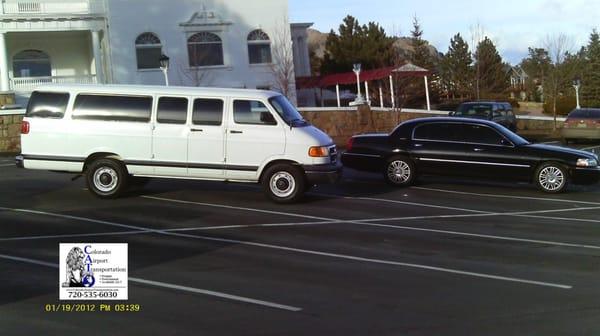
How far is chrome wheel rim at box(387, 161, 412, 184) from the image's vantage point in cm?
1536

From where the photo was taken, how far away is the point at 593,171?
48.1 ft

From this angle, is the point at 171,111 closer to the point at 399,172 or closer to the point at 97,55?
the point at 399,172

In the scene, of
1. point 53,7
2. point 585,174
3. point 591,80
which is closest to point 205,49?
point 53,7

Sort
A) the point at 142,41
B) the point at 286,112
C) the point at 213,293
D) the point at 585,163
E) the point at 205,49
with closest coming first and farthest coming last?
the point at 213,293 → the point at 286,112 → the point at 585,163 → the point at 142,41 → the point at 205,49

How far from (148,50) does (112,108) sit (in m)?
28.4

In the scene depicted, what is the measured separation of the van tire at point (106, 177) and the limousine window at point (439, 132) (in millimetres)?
6512

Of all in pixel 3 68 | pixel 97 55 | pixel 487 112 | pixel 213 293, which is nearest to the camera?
pixel 213 293

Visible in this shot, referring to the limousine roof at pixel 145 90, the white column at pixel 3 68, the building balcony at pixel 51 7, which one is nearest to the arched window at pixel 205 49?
the building balcony at pixel 51 7

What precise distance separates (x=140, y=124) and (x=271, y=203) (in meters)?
2.70

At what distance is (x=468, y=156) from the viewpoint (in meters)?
14.9

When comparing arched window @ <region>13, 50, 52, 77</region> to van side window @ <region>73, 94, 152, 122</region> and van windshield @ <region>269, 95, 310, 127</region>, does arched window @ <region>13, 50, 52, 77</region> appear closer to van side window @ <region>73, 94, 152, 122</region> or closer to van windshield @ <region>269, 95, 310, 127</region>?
van side window @ <region>73, 94, 152, 122</region>

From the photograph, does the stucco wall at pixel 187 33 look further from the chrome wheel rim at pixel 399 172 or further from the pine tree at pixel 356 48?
the chrome wheel rim at pixel 399 172

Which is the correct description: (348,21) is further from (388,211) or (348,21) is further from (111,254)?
(111,254)

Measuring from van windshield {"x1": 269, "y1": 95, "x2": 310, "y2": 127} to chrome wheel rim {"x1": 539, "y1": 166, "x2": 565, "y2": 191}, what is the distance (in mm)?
5327
